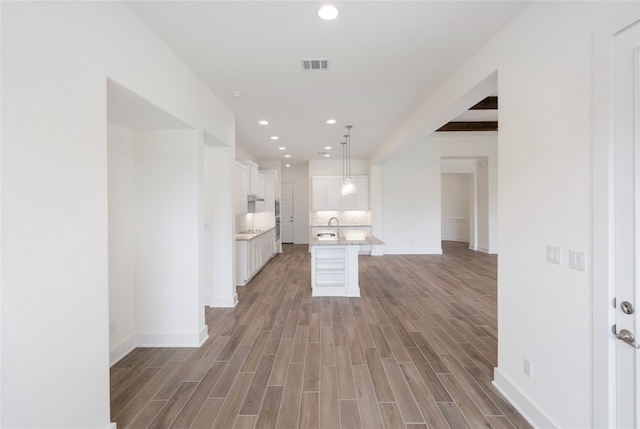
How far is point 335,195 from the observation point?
9031mm

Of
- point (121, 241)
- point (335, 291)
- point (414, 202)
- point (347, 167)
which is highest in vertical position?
point (347, 167)

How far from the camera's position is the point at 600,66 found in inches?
59.2

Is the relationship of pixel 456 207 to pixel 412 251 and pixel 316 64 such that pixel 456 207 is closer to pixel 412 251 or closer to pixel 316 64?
pixel 412 251

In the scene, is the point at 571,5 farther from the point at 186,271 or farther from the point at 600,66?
the point at 186,271

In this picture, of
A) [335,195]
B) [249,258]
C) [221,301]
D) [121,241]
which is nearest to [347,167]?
[335,195]

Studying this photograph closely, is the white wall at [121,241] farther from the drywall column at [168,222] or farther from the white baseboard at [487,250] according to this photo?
the white baseboard at [487,250]

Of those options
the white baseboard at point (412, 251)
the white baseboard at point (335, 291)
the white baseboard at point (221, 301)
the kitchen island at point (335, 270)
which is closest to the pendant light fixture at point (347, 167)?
the kitchen island at point (335, 270)

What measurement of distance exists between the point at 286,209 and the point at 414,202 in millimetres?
4758

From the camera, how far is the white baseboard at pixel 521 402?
1.91 m

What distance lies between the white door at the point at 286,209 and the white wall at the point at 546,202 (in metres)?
8.95

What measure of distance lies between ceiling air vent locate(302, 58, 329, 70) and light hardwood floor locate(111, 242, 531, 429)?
293 cm

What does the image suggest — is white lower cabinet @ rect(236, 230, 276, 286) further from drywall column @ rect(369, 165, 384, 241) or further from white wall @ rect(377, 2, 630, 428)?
white wall @ rect(377, 2, 630, 428)

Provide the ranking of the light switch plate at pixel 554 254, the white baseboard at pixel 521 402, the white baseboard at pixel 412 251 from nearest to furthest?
the light switch plate at pixel 554 254, the white baseboard at pixel 521 402, the white baseboard at pixel 412 251

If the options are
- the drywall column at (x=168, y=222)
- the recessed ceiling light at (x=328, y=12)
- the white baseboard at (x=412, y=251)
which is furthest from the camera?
the white baseboard at (x=412, y=251)
